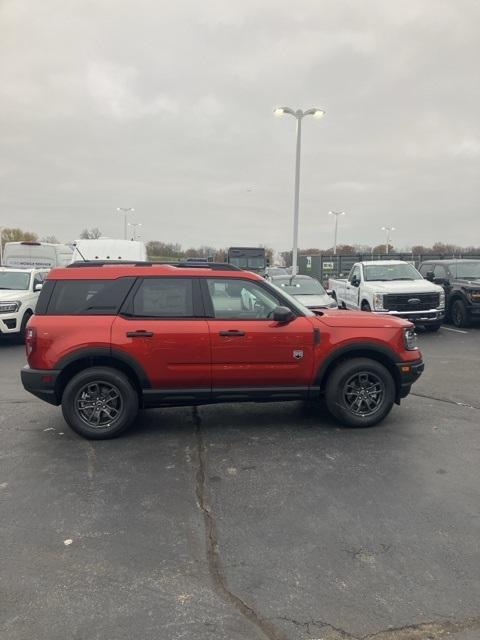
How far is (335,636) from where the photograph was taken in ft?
7.93

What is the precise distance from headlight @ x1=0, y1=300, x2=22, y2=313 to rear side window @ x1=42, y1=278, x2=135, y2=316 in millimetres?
7150

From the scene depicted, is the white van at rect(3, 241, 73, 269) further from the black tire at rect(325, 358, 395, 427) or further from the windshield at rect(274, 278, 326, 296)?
the black tire at rect(325, 358, 395, 427)

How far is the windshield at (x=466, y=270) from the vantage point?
557 inches

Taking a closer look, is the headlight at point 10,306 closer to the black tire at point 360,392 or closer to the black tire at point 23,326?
the black tire at point 23,326

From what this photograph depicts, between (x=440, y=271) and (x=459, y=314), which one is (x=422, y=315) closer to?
(x=459, y=314)

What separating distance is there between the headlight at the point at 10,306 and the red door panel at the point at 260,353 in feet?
26.6

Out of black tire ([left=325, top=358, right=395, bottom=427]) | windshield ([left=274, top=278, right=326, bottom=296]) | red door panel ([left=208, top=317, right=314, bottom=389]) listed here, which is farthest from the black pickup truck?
red door panel ([left=208, top=317, right=314, bottom=389])

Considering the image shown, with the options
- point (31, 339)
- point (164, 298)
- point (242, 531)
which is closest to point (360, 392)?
point (164, 298)

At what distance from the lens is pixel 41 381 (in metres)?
5.08

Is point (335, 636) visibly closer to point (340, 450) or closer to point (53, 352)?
point (340, 450)

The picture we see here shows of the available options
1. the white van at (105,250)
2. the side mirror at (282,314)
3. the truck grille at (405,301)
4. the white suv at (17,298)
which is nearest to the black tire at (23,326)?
the white suv at (17,298)

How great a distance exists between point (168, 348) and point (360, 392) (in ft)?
7.23

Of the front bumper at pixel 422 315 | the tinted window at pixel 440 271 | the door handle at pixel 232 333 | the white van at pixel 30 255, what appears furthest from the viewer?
the white van at pixel 30 255

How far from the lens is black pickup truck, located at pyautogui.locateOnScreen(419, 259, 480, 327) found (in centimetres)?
1328
